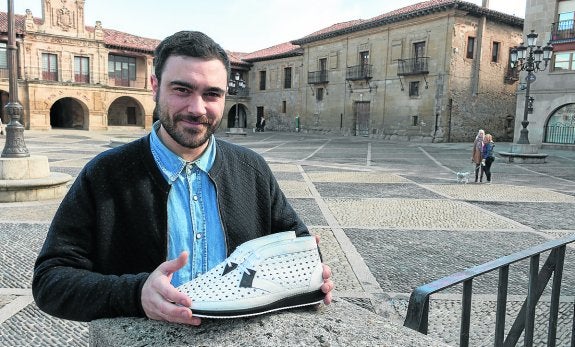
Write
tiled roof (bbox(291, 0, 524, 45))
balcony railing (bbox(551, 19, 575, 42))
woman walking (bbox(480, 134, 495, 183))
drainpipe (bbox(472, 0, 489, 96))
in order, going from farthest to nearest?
drainpipe (bbox(472, 0, 489, 96))
tiled roof (bbox(291, 0, 524, 45))
balcony railing (bbox(551, 19, 575, 42))
woman walking (bbox(480, 134, 495, 183))

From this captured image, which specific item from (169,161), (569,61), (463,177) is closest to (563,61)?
(569,61)

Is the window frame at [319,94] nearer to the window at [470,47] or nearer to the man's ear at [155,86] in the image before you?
the window at [470,47]

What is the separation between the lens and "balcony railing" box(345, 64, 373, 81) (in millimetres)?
28172

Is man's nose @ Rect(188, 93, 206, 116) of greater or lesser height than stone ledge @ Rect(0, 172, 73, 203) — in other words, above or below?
above

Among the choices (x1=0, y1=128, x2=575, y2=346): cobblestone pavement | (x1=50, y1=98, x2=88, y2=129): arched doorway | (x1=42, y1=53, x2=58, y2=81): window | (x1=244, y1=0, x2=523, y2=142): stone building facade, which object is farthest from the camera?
(x1=50, y1=98, x2=88, y2=129): arched doorway

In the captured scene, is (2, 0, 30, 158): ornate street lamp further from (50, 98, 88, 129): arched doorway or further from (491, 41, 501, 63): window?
(50, 98, 88, 129): arched doorway

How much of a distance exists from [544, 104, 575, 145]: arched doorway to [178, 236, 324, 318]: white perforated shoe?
78.7 ft

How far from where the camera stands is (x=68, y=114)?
33.3 m

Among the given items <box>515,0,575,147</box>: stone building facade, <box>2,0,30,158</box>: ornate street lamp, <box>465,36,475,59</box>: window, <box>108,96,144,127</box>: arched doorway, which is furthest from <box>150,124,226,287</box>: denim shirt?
<box>108,96,144,127</box>: arched doorway

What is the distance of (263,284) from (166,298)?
0.22m

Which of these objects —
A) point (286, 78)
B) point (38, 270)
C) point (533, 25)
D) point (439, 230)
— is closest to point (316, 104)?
point (286, 78)

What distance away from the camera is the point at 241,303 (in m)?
0.98

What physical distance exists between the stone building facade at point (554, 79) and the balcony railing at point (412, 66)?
209 inches

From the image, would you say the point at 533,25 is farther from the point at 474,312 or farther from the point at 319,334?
the point at 319,334
